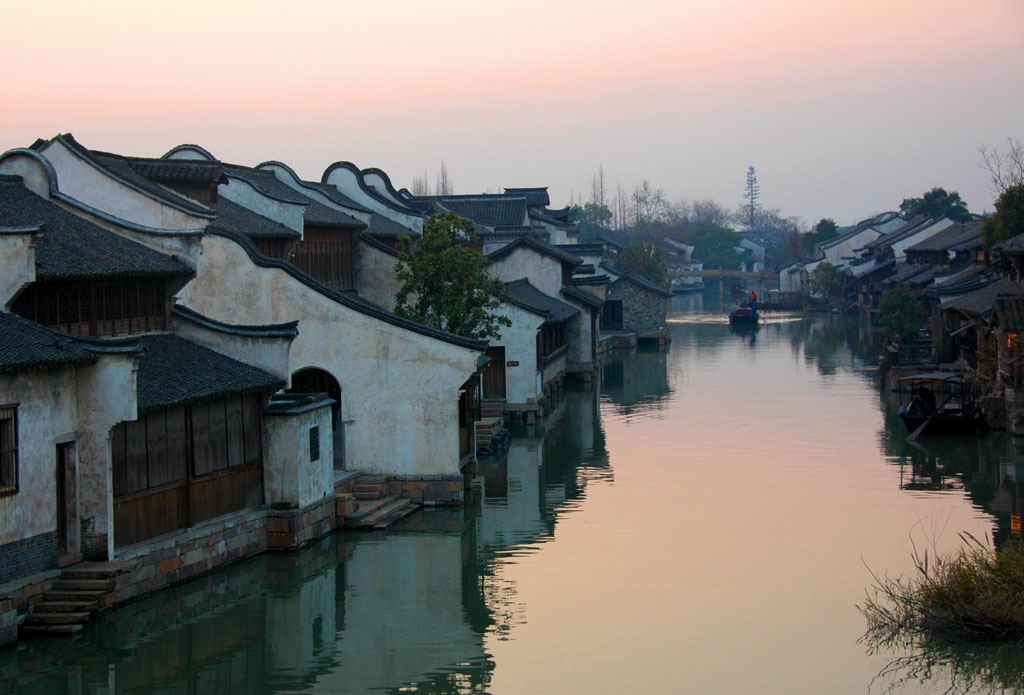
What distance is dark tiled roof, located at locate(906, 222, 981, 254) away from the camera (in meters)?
67.1

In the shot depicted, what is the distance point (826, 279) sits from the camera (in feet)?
348

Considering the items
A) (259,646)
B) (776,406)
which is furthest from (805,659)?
(776,406)

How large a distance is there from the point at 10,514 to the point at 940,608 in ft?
41.5

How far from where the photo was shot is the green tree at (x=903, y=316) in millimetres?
53875

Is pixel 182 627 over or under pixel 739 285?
under

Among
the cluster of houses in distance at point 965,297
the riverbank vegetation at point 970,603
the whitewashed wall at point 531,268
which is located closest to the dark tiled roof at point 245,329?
the riverbank vegetation at point 970,603

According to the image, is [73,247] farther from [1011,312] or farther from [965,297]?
[965,297]

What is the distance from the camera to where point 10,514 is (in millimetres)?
17172

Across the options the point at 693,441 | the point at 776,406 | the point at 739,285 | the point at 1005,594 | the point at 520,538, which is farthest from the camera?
the point at 739,285

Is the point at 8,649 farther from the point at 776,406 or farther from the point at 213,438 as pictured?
the point at 776,406

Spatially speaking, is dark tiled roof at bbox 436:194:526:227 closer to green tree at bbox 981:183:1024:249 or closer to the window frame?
green tree at bbox 981:183:1024:249

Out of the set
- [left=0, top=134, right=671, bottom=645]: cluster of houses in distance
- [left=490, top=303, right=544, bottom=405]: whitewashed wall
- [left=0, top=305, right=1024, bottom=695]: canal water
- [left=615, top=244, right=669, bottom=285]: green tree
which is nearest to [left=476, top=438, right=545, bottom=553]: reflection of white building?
[left=0, top=305, right=1024, bottom=695]: canal water

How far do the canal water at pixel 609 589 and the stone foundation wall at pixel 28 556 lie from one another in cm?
105

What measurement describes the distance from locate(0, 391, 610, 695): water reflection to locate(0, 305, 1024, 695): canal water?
48mm
